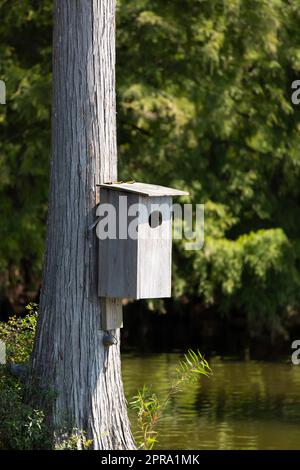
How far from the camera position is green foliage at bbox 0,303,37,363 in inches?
417

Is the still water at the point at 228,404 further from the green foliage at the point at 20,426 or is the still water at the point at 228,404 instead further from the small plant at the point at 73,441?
the green foliage at the point at 20,426

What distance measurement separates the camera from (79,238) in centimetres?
969

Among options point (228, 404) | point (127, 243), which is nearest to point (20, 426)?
point (127, 243)

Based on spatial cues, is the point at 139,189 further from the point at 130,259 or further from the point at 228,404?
the point at 228,404

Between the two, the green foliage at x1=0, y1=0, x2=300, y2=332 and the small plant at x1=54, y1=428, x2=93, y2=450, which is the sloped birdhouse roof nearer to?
the small plant at x1=54, y1=428, x2=93, y2=450

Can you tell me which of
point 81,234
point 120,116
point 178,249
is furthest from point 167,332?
point 81,234

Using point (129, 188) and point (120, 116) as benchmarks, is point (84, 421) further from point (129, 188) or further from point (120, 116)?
point (120, 116)

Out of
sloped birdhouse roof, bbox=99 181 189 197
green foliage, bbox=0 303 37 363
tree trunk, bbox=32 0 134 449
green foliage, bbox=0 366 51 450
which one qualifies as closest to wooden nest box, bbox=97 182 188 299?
sloped birdhouse roof, bbox=99 181 189 197

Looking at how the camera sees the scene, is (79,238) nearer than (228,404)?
Yes

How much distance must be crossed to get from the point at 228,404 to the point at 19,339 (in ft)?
13.8

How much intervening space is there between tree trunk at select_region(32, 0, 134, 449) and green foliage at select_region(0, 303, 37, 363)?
32.4 inches

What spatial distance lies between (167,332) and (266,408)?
28.3ft

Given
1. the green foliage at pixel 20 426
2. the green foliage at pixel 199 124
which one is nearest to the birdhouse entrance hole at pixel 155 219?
the green foliage at pixel 20 426

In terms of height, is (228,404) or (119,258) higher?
(119,258)
